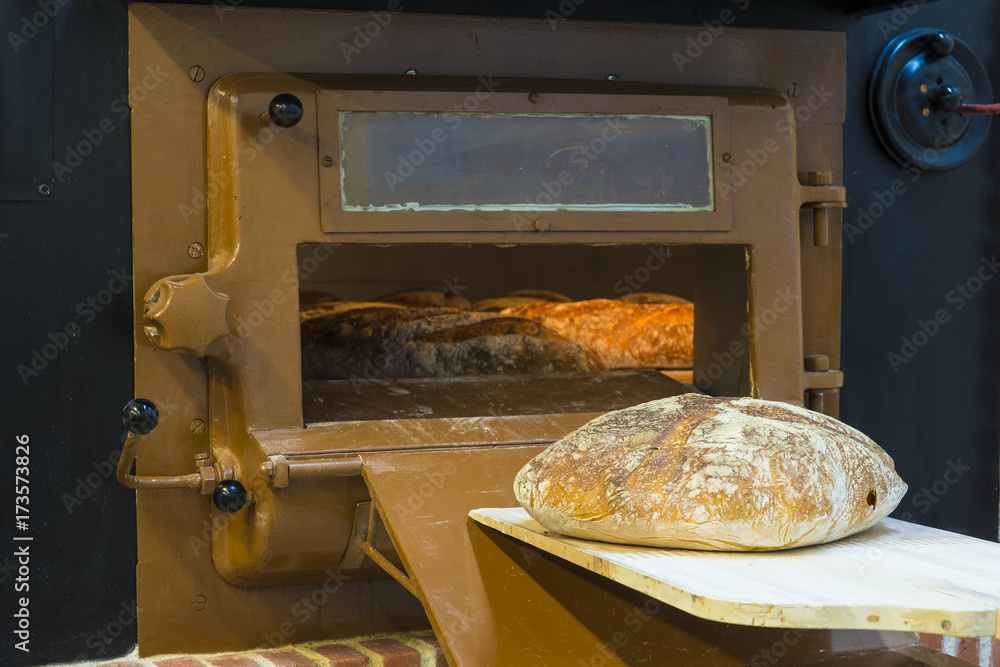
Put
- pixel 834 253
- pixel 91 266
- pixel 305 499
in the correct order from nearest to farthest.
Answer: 1. pixel 305 499
2. pixel 91 266
3. pixel 834 253

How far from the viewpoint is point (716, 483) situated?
116cm

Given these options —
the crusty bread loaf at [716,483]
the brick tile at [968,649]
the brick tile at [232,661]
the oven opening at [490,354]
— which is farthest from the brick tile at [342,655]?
the brick tile at [968,649]

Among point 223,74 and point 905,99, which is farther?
point 905,99

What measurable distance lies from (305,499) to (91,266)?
2.02 feet

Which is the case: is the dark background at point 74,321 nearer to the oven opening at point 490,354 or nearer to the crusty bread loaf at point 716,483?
the oven opening at point 490,354

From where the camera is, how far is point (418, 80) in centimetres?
188

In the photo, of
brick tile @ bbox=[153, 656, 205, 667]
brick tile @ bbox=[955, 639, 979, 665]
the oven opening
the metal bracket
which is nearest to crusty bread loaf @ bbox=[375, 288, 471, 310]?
the oven opening

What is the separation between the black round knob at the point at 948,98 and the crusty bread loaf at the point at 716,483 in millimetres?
1283

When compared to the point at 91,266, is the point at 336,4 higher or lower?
higher

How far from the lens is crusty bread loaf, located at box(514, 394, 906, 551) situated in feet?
3.71

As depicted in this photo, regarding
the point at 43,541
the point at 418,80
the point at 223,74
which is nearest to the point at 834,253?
the point at 418,80

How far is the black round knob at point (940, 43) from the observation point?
229 centimetres

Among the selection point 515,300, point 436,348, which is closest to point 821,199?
point 436,348

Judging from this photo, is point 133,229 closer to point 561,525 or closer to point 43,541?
point 43,541
